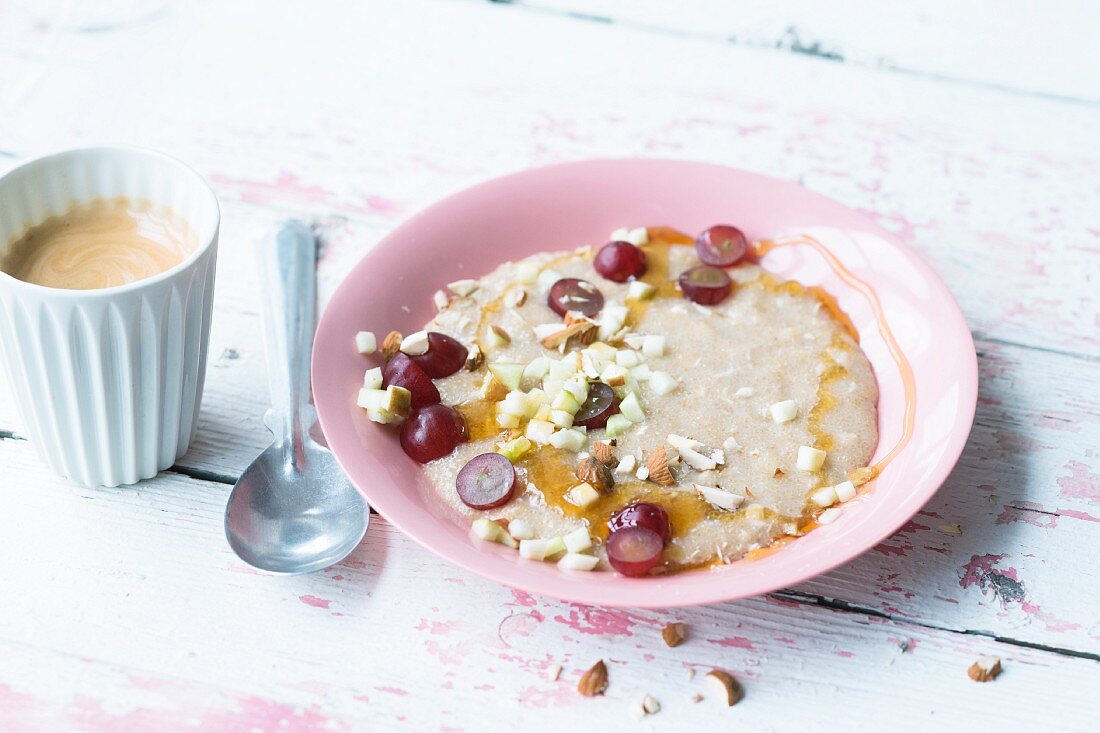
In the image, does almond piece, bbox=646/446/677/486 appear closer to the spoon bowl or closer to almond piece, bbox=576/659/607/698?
almond piece, bbox=576/659/607/698

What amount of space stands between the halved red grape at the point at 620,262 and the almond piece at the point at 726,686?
61 cm

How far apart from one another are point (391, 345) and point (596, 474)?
350 mm

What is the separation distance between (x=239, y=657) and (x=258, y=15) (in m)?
1.52

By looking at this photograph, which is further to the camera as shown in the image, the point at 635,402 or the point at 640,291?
the point at 640,291

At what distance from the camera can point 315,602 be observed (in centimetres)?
129

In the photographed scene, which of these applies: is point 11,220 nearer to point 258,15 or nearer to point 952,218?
point 258,15

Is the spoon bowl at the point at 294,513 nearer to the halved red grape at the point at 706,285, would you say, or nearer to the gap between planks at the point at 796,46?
the halved red grape at the point at 706,285

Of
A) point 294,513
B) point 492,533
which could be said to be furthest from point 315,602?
point 492,533

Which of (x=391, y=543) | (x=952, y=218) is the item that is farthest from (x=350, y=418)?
(x=952, y=218)

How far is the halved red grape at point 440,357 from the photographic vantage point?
143 centimetres

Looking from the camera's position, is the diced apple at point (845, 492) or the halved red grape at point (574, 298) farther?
the halved red grape at point (574, 298)

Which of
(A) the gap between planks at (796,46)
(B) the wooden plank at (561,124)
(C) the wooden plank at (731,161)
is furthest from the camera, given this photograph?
(A) the gap between planks at (796,46)

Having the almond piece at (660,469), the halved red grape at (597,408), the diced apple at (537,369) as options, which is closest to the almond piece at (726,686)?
the almond piece at (660,469)

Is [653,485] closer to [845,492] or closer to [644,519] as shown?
[644,519]
